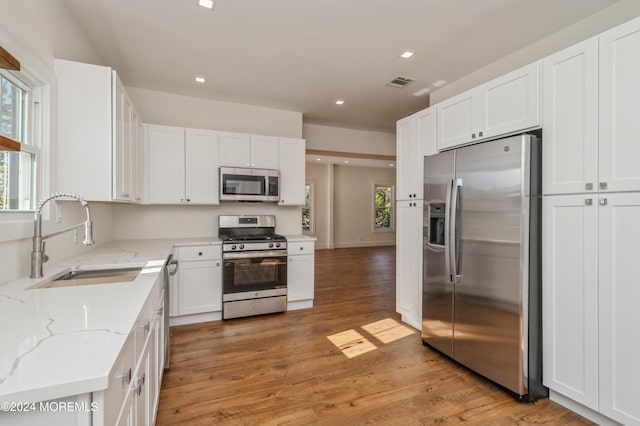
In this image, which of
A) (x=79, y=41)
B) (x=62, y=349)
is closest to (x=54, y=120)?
(x=79, y=41)

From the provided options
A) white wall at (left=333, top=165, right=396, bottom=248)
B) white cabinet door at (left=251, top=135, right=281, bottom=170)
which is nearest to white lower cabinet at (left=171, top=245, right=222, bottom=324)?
white cabinet door at (left=251, top=135, right=281, bottom=170)

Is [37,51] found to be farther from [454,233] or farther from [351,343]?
[351,343]

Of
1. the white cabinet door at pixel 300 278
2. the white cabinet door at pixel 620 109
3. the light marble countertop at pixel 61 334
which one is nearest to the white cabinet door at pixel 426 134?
the white cabinet door at pixel 620 109

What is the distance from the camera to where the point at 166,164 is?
3.64 metres

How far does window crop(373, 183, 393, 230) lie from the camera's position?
10.7m

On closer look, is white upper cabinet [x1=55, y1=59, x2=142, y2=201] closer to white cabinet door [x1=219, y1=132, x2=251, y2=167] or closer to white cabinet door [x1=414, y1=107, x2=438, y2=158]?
white cabinet door [x1=219, y1=132, x2=251, y2=167]

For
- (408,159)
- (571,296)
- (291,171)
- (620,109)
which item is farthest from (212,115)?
(571,296)

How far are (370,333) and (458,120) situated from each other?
7.47ft

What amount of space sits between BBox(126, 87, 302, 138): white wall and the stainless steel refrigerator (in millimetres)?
2508

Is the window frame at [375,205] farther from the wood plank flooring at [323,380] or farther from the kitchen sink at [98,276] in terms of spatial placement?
the kitchen sink at [98,276]

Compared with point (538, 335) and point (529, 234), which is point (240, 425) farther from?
point (529, 234)

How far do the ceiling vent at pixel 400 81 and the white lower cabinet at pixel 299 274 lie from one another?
2184 millimetres

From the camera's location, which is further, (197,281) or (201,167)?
(201,167)

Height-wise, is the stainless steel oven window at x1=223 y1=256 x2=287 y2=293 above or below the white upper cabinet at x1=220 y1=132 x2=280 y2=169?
below
